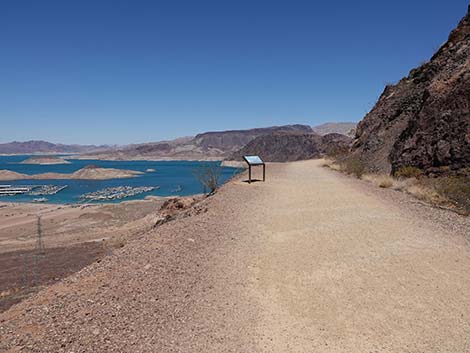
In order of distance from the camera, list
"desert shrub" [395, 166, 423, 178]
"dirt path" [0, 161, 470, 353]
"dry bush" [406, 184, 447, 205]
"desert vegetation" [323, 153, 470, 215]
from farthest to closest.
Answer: "desert shrub" [395, 166, 423, 178], "dry bush" [406, 184, 447, 205], "desert vegetation" [323, 153, 470, 215], "dirt path" [0, 161, 470, 353]

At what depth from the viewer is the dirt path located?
4.47 meters

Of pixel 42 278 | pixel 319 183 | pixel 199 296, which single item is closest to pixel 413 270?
pixel 199 296

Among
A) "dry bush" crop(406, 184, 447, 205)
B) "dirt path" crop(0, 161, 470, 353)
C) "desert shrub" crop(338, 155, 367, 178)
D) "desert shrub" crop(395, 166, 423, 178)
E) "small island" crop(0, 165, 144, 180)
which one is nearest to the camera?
"dirt path" crop(0, 161, 470, 353)

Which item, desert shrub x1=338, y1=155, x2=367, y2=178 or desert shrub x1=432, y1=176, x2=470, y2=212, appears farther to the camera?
desert shrub x1=338, y1=155, x2=367, y2=178

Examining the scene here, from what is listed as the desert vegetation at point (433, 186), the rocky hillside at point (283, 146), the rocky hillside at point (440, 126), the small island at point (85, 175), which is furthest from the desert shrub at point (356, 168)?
the rocky hillside at point (283, 146)

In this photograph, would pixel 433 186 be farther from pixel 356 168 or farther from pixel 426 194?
pixel 356 168

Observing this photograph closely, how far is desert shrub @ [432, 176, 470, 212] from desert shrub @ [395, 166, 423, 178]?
158 centimetres

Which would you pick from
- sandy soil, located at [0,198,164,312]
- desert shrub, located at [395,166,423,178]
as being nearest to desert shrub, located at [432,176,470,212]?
desert shrub, located at [395,166,423,178]

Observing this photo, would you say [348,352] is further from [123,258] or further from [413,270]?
[123,258]

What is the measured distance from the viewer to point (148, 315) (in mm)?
5055

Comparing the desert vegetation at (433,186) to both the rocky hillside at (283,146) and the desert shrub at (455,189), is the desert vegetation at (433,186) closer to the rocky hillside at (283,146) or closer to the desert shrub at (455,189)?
the desert shrub at (455,189)

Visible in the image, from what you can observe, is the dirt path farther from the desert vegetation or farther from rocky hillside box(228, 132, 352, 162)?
rocky hillside box(228, 132, 352, 162)

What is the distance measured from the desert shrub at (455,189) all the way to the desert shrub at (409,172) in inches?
62.1

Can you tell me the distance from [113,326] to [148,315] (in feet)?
1.57
